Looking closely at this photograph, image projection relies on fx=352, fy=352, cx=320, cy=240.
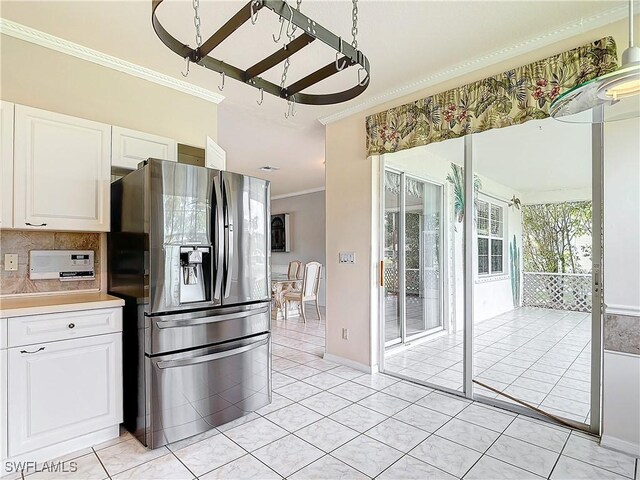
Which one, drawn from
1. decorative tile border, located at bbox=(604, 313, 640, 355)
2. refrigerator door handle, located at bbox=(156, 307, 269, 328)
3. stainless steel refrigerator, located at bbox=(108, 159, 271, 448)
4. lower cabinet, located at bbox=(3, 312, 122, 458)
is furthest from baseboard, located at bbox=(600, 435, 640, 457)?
lower cabinet, located at bbox=(3, 312, 122, 458)

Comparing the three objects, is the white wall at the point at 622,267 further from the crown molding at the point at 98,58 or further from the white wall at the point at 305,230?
the white wall at the point at 305,230

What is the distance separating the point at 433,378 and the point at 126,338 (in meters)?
2.68

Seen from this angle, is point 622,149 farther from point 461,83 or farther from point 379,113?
point 379,113

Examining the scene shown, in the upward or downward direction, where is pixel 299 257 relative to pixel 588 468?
upward

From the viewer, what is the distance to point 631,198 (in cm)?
216

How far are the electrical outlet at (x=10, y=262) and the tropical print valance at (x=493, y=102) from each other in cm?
301

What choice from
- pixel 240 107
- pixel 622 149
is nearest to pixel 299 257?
pixel 240 107

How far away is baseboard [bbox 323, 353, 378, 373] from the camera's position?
141 inches

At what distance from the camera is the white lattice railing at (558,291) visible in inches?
99.0

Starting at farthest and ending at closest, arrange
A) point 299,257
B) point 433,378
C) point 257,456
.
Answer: point 299,257 < point 433,378 < point 257,456

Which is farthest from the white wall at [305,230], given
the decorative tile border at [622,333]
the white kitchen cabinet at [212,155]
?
the decorative tile border at [622,333]

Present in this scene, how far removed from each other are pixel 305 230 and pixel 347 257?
4.56 metres

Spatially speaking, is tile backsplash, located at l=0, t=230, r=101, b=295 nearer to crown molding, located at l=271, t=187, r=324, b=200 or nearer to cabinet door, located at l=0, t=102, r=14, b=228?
cabinet door, located at l=0, t=102, r=14, b=228

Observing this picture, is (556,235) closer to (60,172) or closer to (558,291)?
(558,291)
